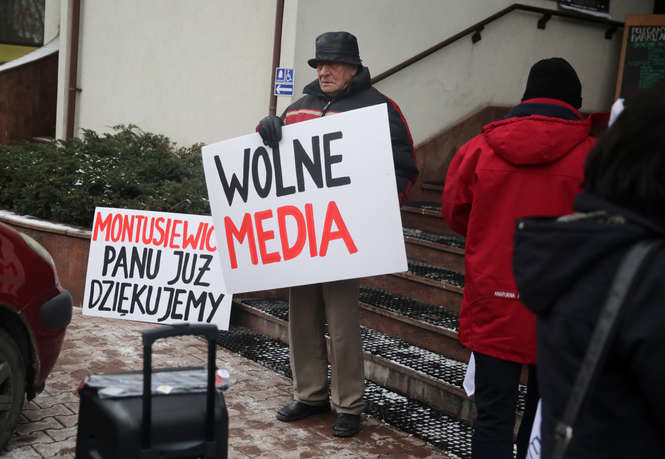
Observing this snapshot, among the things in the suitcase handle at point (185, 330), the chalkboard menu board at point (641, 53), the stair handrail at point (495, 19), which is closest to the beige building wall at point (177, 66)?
the stair handrail at point (495, 19)

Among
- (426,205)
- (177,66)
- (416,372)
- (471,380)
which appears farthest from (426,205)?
(471,380)

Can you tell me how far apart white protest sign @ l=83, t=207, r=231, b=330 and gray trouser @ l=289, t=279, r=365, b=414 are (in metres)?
1.78

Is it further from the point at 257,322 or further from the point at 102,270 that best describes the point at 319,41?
the point at 102,270

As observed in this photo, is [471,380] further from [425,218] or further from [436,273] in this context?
[425,218]

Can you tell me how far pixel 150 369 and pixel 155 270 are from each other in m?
4.10

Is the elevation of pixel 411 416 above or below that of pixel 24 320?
below

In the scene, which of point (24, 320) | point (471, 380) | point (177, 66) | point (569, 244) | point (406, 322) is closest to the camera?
point (569, 244)

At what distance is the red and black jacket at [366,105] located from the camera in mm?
4078

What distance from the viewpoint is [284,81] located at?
7.57 m

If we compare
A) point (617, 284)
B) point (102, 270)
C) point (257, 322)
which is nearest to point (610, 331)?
point (617, 284)

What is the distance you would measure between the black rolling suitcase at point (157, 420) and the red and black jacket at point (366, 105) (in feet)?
6.62

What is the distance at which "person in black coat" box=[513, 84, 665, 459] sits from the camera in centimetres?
134

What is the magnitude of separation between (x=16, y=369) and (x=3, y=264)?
517 millimetres

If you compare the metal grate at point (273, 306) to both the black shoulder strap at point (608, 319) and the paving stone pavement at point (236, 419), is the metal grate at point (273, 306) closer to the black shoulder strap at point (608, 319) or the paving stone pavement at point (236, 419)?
the paving stone pavement at point (236, 419)
